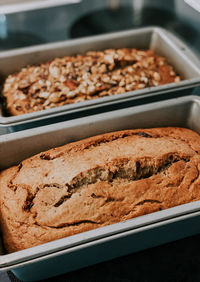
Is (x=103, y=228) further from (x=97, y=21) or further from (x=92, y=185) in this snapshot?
(x=97, y=21)

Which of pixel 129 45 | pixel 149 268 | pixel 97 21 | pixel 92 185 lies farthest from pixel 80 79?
pixel 149 268

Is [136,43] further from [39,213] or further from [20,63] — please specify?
[39,213]

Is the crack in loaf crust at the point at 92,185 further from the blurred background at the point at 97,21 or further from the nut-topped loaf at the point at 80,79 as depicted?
the blurred background at the point at 97,21

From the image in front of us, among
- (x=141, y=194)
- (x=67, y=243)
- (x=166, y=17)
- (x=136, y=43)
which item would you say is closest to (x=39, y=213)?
(x=67, y=243)

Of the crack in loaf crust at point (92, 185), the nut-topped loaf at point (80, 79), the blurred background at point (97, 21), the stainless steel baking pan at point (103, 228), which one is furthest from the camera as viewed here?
the blurred background at point (97, 21)

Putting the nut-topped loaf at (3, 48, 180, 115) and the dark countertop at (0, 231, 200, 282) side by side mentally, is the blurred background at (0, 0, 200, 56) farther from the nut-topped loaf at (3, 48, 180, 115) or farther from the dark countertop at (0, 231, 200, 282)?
the dark countertop at (0, 231, 200, 282)

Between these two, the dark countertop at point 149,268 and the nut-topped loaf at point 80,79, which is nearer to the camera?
the dark countertop at point 149,268

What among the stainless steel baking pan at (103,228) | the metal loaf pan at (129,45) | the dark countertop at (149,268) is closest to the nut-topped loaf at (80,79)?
the metal loaf pan at (129,45)
